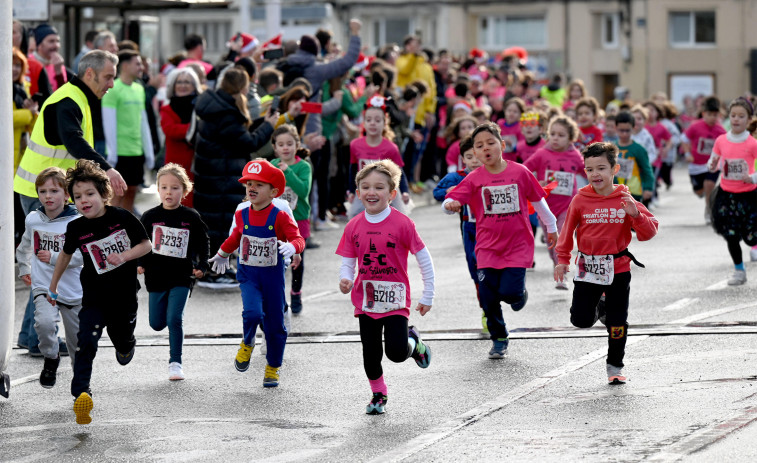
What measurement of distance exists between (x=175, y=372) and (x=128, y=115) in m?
6.56

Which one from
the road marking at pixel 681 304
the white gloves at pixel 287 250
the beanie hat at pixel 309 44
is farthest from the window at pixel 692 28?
the white gloves at pixel 287 250

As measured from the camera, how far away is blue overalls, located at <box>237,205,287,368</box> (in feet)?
28.6

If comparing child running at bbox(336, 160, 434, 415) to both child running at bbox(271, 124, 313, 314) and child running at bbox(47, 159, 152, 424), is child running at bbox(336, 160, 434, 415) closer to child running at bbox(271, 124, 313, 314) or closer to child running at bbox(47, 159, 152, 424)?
child running at bbox(47, 159, 152, 424)

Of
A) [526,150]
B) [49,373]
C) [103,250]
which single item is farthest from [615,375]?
[526,150]

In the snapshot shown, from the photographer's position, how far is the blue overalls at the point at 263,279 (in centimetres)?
871

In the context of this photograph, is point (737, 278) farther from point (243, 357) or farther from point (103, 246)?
point (103, 246)

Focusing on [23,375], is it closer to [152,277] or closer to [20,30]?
[152,277]

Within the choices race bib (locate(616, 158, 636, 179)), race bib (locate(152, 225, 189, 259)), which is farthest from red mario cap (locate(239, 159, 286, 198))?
race bib (locate(616, 158, 636, 179))

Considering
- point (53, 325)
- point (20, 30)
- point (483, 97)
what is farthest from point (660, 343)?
point (483, 97)

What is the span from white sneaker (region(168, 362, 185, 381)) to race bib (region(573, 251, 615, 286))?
2544 millimetres

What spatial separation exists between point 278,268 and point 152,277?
0.86m

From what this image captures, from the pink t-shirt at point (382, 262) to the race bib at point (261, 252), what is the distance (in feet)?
Result: 2.93

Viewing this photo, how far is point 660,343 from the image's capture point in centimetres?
952

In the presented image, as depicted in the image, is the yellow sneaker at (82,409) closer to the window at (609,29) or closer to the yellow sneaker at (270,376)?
the yellow sneaker at (270,376)
